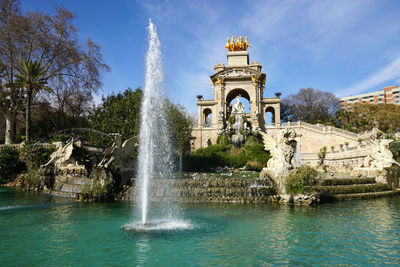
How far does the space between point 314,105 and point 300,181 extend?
2173 inches

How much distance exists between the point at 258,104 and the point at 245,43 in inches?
518

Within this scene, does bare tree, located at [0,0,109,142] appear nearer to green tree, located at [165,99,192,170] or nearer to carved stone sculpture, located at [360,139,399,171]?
green tree, located at [165,99,192,170]

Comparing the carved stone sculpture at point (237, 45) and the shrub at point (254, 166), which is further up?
the carved stone sculpture at point (237, 45)

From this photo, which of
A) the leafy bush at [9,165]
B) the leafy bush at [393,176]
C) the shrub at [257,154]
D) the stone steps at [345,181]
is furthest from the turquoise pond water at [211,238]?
the shrub at [257,154]

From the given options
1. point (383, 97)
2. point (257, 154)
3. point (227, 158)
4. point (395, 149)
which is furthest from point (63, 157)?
point (383, 97)

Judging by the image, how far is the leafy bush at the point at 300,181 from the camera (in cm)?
1198

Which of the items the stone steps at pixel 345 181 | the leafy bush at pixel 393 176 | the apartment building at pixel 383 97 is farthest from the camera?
the apartment building at pixel 383 97

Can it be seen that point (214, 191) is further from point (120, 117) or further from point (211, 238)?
point (120, 117)

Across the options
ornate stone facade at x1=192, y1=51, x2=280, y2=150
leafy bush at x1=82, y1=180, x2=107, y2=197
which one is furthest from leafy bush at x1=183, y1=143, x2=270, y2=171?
leafy bush at x1=82, y1=180, x2=107, y2=197

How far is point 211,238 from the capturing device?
6.95m

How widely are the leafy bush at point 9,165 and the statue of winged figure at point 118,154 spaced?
10.5 metres

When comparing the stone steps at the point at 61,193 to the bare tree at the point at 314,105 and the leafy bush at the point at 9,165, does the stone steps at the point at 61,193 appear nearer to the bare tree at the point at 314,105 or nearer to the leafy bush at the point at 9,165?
the leafy bush at the point at 9,165

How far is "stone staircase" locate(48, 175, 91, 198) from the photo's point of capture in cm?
1436

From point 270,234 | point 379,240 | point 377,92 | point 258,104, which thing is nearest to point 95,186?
point 270,234
